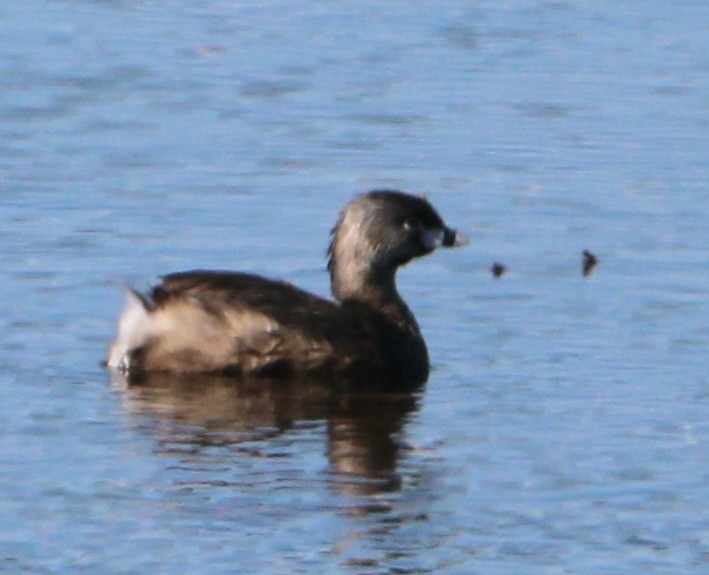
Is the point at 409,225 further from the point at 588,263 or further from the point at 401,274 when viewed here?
the point at 588,263

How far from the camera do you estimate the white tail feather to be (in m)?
11.2

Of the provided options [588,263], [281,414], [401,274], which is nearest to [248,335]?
[281,414]

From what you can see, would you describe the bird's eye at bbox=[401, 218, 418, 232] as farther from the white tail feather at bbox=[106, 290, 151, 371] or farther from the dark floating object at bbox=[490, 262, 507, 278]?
the white tail feather at bbox=[106, 290, 151, 371]

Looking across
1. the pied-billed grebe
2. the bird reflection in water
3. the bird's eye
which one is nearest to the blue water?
the bird reflection in water

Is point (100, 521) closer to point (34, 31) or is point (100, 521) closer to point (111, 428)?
point (111, 428)

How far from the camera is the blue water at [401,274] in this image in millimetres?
8703

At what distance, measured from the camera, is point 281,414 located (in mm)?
10664

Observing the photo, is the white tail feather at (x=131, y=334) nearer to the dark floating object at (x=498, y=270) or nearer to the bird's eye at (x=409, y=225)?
the bird's eye at (x=409, y=225)

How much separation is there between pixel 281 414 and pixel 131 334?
3.22ft

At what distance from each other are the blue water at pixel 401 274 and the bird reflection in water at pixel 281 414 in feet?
0.08

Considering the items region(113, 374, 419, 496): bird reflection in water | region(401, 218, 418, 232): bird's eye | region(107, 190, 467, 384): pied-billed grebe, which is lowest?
region(113, 374, 419, 496): bird reflection in water

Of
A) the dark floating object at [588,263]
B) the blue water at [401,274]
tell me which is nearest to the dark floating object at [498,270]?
the blue water at [401,274]

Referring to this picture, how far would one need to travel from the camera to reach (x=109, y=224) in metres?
13.6

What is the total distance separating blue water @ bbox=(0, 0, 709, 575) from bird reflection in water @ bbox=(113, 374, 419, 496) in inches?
1.0
